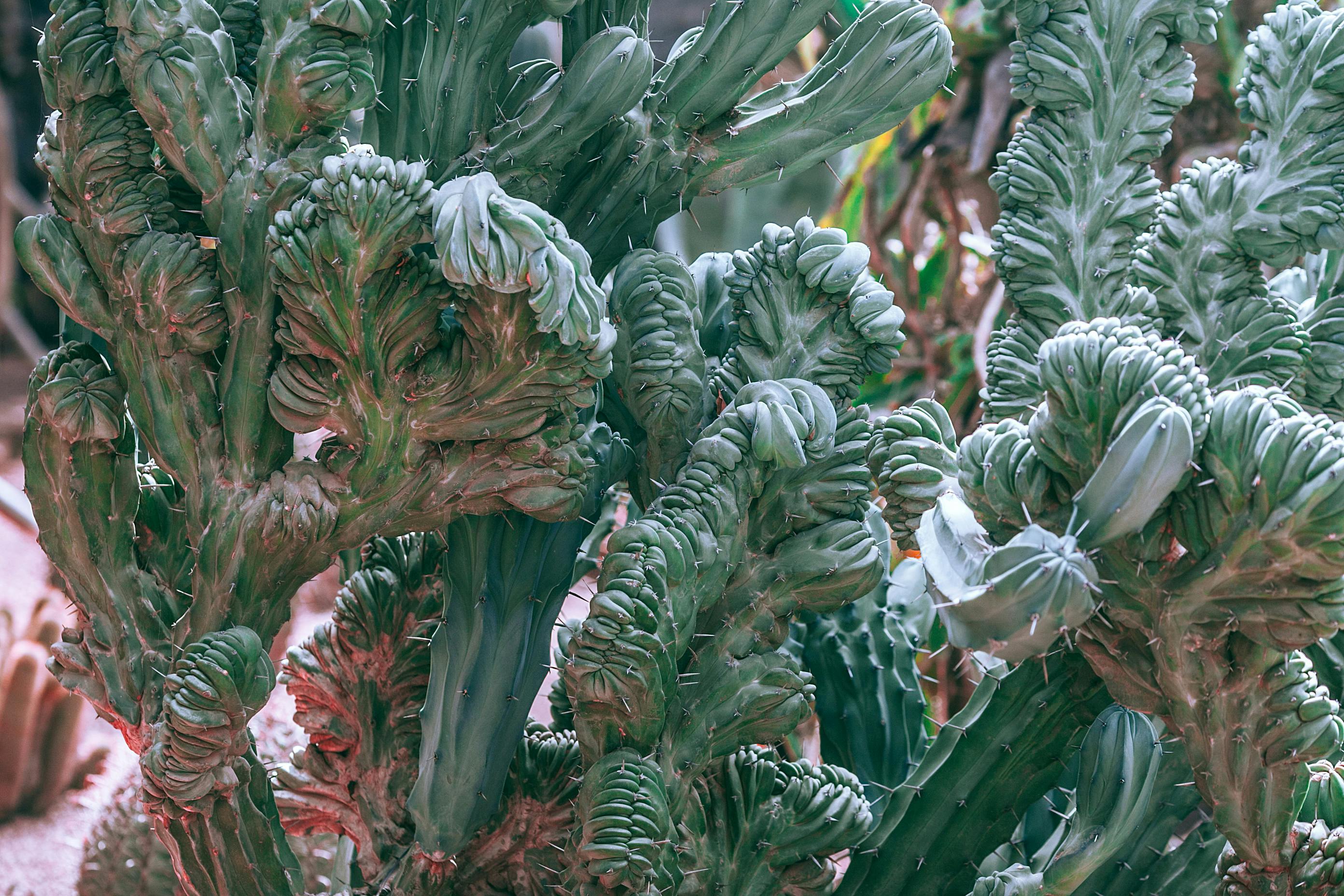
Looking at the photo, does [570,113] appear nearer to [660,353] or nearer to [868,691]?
[660,353]

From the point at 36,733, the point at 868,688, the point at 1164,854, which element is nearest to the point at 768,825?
the point at 868,688

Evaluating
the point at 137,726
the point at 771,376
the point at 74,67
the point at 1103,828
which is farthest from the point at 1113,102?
the point at 137,726

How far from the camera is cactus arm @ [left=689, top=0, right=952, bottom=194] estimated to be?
1145 millimetres

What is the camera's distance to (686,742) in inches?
42.9

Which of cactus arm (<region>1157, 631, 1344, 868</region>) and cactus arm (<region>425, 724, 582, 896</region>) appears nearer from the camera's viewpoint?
cactus arm (<region>1157, 631, 1344, 868</region>)

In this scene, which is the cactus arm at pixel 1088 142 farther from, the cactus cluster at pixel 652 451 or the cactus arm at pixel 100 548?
the cactus arm at pixel 100 548

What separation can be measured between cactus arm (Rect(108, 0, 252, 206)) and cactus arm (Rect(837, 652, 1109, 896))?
0.90m

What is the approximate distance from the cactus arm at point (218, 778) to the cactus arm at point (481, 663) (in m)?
0.15

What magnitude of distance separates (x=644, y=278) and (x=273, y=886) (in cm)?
70

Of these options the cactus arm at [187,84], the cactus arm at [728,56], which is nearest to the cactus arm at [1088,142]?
the cactus arm at [728,56]

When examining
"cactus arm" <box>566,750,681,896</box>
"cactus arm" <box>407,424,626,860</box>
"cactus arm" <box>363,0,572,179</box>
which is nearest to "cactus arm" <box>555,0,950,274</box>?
"cactus arm" <box>363,0,572,179</box>

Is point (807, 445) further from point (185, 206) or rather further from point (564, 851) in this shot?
point (185, 206)

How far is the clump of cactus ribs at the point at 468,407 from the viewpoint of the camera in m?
0.99

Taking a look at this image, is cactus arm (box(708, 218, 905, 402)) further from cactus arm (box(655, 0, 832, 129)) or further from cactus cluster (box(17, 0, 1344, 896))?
cactus arm (box(655, 0, 832, 129))
